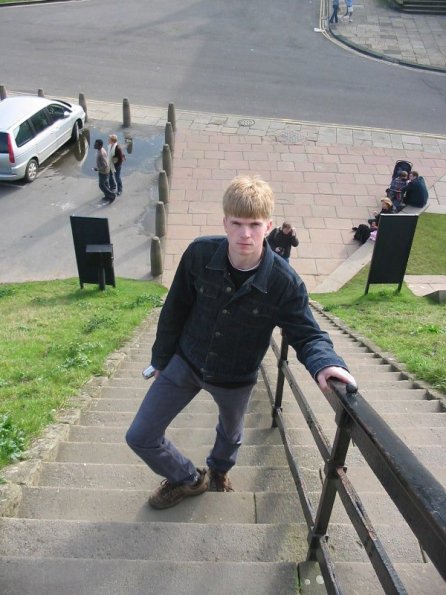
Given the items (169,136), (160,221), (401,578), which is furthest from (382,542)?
(169,136)

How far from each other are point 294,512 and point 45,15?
85.5 feet

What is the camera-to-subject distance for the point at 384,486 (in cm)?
156

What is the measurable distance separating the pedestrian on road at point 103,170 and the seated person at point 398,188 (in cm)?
624

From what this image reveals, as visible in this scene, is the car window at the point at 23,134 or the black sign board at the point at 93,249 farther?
the car window at the point at 23,134

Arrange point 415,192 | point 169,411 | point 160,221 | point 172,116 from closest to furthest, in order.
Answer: point 169,411 → point 160,221 → point 415,192 → point 172,116

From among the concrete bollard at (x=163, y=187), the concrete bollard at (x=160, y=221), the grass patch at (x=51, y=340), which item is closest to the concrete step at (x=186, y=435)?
the grass patch at (x=51, y=340)

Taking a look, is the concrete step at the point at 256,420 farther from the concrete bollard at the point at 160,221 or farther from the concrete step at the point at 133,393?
the concrete bollard at the point at 160,221

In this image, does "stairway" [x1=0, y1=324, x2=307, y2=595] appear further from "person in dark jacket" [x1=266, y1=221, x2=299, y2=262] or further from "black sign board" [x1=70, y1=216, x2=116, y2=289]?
"person in dark jacket" [x1=266, y1=221, x2=299, y2=262]

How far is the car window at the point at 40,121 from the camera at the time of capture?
12.4 m

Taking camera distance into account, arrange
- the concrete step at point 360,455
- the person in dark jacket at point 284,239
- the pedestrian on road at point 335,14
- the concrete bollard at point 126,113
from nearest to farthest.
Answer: the concrete step at point 360,455 < the person in dark jacket at point 284,239 < the concrete bollard at point 126,113 < the pedestrian on road at point 335,14

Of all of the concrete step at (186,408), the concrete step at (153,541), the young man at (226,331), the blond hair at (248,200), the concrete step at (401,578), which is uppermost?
the blond hair at (248,200)

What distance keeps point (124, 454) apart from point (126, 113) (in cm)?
Result: 1324

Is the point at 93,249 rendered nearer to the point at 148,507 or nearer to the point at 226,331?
the point at 148,507

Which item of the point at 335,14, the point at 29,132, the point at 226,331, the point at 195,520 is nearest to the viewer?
the point at 226,331
